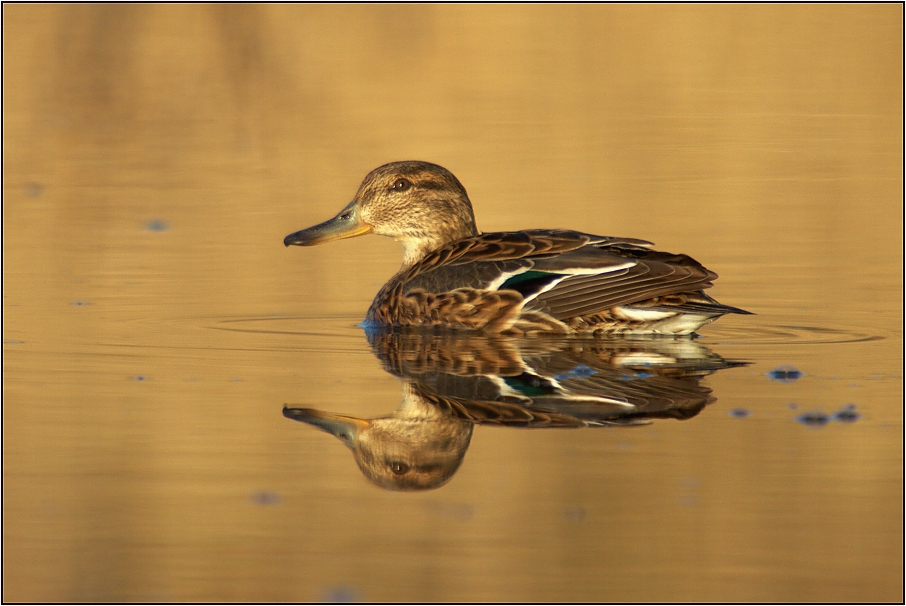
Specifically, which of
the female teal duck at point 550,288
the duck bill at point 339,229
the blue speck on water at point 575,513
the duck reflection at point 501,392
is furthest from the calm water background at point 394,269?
the duck bill at point 339,229

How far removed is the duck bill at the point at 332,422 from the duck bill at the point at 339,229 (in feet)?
10.6

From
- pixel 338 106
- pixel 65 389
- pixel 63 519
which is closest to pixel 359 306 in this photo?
pixel 65 389

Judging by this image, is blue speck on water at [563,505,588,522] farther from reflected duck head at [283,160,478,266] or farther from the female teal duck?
reflected duck head at [283,160,478,266]

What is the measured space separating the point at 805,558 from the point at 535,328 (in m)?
3.82

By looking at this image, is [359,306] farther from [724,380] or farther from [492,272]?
[724,380]

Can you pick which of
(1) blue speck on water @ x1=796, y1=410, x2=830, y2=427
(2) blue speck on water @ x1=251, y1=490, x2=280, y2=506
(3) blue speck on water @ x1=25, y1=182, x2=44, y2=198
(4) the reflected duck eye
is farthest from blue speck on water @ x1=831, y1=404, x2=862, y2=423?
(3) blue speck on water @ x1=25, y1=182, x2=44, y2=198

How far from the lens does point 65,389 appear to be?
670cm

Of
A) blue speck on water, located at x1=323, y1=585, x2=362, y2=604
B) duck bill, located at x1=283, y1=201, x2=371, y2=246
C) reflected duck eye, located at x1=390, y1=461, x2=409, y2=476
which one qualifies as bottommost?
blue speck on water, located at x1=323, y1=585, x2=362, y2=604

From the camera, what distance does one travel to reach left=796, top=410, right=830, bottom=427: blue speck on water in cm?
584

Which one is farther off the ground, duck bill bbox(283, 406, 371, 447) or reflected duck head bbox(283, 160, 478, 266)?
reflected duck head bbox(283, 160, 478, 266)

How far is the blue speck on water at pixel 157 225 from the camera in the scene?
39.3ft

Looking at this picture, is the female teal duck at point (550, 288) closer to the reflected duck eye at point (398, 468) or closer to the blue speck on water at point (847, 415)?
the blue speck on water at point (847, 415)

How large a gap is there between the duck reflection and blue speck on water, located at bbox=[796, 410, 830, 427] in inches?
16.2

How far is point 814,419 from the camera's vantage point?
5898 mm
